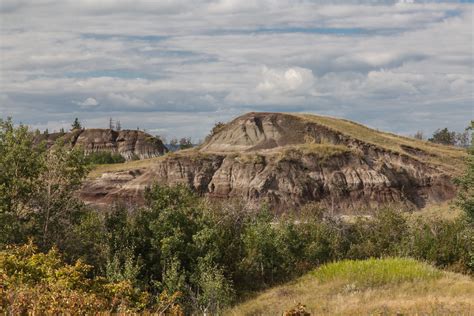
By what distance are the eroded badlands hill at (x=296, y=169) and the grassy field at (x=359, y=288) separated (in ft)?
123

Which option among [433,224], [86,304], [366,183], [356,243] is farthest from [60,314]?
[366,183]

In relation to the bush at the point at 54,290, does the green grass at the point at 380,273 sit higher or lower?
lower

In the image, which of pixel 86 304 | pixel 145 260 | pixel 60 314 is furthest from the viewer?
pixel 145 260

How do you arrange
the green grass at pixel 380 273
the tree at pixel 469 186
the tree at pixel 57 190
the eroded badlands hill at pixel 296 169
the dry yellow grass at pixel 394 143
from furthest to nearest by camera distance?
1. the dry yellow grass at pixel 394 143
2. the eroded badlands hill at pixel 296 169
3. the tree at pixel 469 186
4. the tree at pixel 57 190
5. the green grass at pixel 380 273

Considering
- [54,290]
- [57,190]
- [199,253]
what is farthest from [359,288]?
[54,290]

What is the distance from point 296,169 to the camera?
69000 millimetres

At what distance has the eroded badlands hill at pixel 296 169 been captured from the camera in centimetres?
6706

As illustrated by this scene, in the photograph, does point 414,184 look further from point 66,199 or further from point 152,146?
point 152,146

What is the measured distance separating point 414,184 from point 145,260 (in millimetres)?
53619

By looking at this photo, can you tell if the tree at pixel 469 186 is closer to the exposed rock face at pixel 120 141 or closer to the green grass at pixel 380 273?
the green grass at pixel 380 273

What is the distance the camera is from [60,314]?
30.9 ft

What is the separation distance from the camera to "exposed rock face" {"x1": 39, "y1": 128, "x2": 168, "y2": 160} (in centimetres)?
11912

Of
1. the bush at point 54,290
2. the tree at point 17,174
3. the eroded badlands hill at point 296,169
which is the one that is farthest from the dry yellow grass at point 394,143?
the bush at point 54,290

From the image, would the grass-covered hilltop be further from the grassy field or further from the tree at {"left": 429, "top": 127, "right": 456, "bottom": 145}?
the tree at {"left": 429, "top": 127, "right": 456, "bottom": 145}
